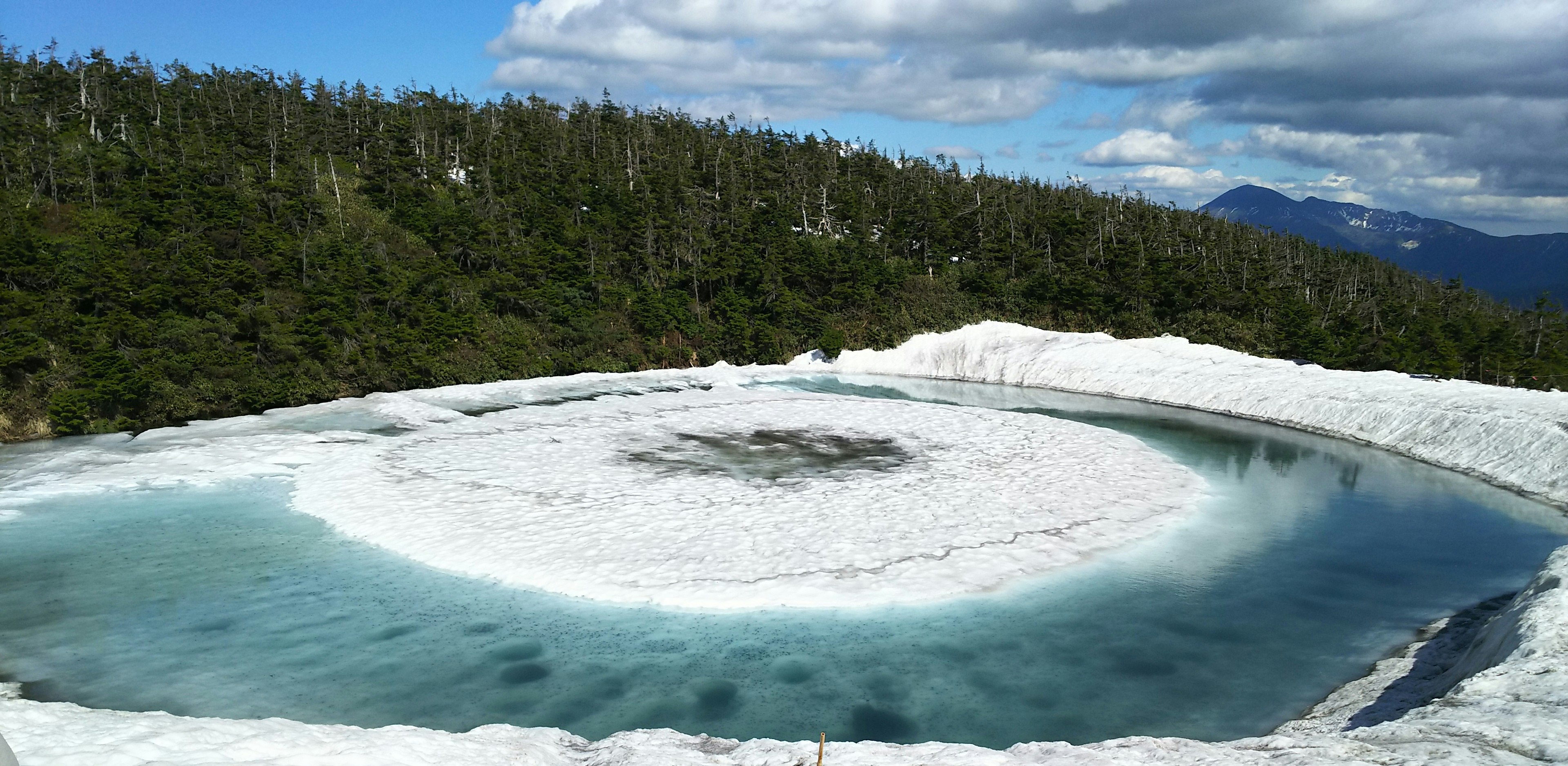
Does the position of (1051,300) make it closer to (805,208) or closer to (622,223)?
(805,208)

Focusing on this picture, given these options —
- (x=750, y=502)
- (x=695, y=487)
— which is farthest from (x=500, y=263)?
(x=750, y=502)

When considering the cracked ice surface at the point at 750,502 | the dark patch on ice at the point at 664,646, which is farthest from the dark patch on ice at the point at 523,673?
the cracked ice surface at the point at 750,502

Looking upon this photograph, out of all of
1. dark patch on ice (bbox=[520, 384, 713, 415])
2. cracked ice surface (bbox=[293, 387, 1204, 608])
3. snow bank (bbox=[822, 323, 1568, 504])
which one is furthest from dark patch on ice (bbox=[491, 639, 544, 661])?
snow bank (bbox=[822, 323, 1568, 504])

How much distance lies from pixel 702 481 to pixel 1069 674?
13490mm

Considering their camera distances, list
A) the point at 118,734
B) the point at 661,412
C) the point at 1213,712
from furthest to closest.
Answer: the point at 661,412, the point at 1213,712, the point at 118,734

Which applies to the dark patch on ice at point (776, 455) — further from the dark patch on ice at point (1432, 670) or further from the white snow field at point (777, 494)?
the dark patch on ice at point (1432, 670)

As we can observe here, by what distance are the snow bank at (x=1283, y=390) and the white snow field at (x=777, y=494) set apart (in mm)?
155

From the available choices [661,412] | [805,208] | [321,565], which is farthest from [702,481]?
[805,208]

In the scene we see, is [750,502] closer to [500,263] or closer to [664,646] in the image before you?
[664,646]

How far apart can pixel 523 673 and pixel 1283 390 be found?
3898cm

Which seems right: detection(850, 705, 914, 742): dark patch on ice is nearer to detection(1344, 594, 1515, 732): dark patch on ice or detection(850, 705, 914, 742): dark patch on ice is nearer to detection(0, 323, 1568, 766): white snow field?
detection(0, 323, 1568, 766): white snow field

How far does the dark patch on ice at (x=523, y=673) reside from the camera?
42.3 ft

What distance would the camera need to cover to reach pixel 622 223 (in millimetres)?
67750

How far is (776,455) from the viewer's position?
2872 centimetres
